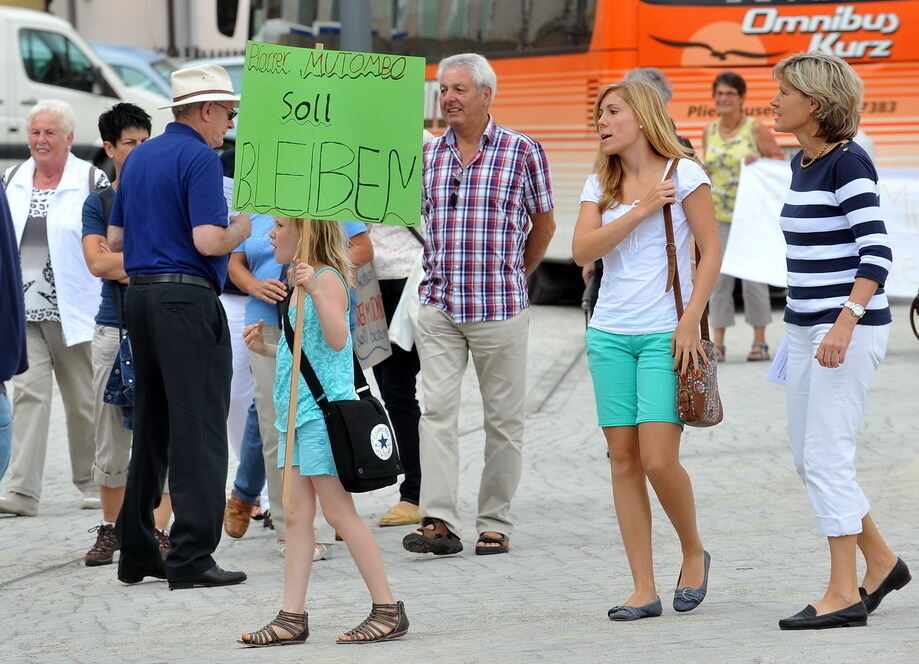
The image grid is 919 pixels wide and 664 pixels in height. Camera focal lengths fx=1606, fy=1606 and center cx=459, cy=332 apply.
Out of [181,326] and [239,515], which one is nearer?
[181,326]

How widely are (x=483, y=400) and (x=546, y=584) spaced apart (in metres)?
1.03

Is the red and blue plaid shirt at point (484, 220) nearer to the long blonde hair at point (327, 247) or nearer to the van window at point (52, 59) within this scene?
the long blonde hair at point (327, 247)

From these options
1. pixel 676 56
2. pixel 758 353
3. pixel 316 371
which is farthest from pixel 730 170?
pixel 316 371

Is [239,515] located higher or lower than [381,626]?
lower

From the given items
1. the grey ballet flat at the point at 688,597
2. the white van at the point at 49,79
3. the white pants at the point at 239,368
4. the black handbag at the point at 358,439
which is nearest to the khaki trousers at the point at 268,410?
the white pants at the point at 239,368

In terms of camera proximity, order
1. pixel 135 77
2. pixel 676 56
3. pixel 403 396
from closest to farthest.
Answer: pixel 403 396 < pixel 676 56 < pixel 135 77

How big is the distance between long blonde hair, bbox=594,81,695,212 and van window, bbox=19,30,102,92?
1466cm

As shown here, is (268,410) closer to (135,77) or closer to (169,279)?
(169,279)

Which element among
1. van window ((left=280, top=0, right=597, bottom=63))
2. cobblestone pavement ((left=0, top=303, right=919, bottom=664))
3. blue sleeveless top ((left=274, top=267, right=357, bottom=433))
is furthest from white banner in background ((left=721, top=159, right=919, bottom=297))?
blue sleeveless top ((left=274, top=267, right=357, bottom=433))

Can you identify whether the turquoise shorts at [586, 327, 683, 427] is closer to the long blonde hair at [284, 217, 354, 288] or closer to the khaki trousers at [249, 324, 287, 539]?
the long blonde hair at [284, 217, 354, 288]

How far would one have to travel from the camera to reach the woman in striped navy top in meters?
5.11

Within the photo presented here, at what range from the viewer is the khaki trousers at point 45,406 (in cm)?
804

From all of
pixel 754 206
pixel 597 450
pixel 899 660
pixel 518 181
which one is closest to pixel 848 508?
pixel 899 660

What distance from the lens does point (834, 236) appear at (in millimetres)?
5145
